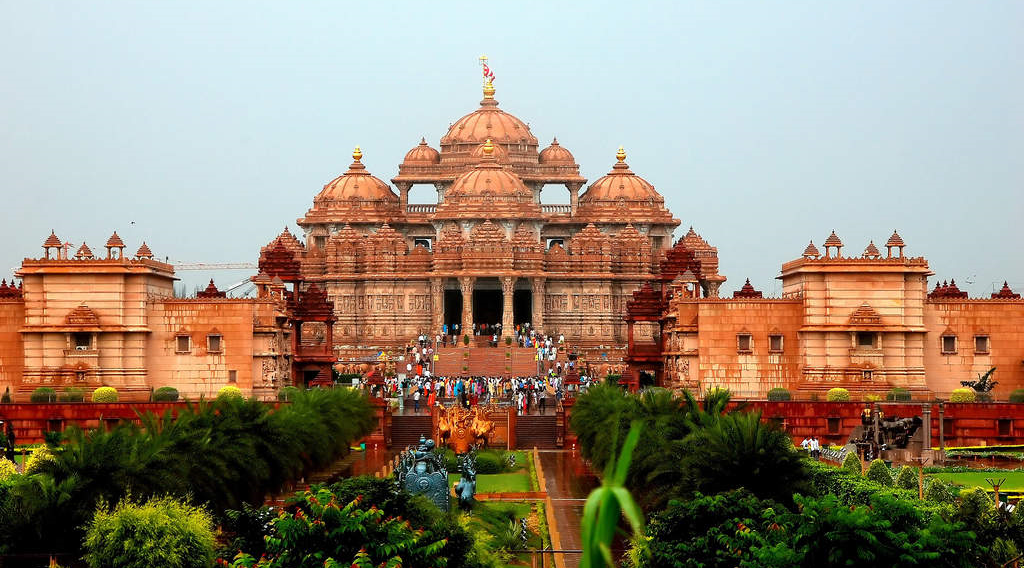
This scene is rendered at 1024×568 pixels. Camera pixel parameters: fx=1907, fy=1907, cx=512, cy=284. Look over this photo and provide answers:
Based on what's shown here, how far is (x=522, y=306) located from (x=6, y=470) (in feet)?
227

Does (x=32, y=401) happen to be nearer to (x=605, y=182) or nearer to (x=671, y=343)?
(x=671, y=343)

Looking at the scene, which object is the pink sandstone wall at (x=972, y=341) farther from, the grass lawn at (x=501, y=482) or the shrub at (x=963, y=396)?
the grass lawn at (x=501, y=482)

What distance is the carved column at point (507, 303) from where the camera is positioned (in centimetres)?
9331

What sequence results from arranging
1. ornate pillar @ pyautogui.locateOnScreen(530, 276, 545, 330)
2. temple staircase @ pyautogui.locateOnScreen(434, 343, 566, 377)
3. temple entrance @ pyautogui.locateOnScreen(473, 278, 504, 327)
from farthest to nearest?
temple entrance @ pyautogui.locateOnScreen(473, 278, 504, 327) → ornate pillar @ pyautogui.locateOnScreen(530, 276, 545, 330) → temple staircase @ pyautogui.locateOnScreen(434, 343, 566, 377)

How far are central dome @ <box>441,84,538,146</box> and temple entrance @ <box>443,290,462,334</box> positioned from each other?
13943 mm

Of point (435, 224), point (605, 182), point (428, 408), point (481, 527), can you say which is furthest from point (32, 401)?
point (605, 182)

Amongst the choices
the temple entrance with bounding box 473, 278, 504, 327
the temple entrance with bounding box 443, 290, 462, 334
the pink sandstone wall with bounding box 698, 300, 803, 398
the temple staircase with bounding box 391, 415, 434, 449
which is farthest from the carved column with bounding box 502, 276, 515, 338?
the pink sandstone wall with bounding box 698, 300, 803, 398

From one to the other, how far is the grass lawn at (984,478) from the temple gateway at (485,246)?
1878 inches

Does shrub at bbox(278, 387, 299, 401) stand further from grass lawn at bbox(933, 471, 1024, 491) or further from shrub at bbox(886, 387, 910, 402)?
grass lawn at bbox(933, 471, 1024, 491)

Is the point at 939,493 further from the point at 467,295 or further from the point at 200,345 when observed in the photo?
the point at 467,295

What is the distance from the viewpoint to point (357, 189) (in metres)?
107

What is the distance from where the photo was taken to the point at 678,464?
1335 inches

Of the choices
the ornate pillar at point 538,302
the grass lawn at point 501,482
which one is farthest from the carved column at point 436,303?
the grass lawn at point 501,482

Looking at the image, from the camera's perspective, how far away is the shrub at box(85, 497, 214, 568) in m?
28.0
